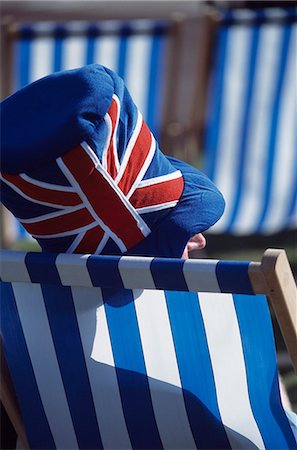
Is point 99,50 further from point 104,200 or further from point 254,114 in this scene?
point 104,200

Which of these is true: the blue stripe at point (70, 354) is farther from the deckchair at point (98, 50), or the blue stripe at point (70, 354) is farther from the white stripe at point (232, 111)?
the deckchair at point (98, 50)

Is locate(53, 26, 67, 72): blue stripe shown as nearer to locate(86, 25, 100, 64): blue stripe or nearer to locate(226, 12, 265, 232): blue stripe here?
locate(86, 25, 100, 64): blue stripe

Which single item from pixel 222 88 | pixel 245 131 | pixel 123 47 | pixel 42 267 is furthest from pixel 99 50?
pixel 42 267

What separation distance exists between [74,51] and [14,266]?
287 cm

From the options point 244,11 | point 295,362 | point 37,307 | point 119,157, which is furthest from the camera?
point 244,11

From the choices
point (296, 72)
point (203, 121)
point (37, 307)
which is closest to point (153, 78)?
point (203, 121)

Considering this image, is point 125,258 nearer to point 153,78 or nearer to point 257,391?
point 257,391

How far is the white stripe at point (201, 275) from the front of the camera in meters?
1.40

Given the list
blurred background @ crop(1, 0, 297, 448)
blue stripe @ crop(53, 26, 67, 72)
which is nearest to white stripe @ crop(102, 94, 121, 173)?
blurred background @ crop(1, 0, 297, 448)

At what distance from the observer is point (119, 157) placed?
153cm

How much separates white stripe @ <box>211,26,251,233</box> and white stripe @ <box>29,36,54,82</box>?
80 cm

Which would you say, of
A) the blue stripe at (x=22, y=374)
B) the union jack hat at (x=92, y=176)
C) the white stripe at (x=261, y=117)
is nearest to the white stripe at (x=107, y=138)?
the union jack hat at (x=92, y=176)

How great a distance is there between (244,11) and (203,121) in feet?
1.68

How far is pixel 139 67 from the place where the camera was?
4332mm
